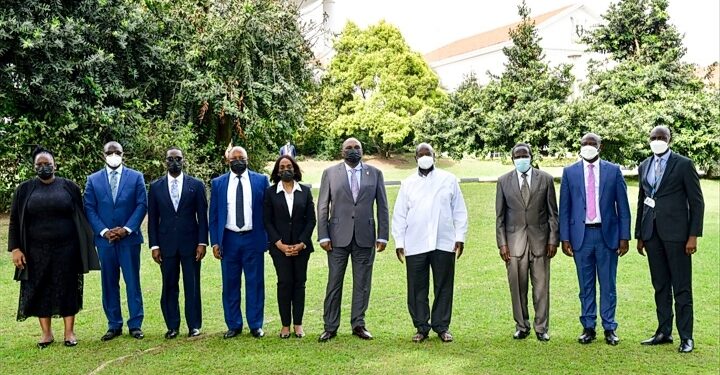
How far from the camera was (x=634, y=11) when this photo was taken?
37.6m

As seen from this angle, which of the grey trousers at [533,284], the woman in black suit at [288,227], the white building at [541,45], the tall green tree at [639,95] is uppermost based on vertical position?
the white building at [541,45]

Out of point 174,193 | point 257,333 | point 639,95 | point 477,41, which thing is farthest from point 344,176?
point 477,41

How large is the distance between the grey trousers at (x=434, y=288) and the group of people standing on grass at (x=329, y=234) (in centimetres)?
1

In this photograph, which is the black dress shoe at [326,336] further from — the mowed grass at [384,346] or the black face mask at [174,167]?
the black face mask at [174,167]

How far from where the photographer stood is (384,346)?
7238 millimetres

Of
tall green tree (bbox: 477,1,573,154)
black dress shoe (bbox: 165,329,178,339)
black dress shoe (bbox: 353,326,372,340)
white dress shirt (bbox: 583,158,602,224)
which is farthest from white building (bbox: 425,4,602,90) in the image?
black dress shoe (bbox: 165,329,178,339)

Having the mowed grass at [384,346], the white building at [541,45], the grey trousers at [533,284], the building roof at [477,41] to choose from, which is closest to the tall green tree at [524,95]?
the white building at [541,45]

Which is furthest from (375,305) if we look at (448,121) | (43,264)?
(448,121)

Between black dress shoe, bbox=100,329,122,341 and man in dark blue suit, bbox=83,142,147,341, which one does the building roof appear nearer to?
man in dark blue suit, bbox=83,142,147,341

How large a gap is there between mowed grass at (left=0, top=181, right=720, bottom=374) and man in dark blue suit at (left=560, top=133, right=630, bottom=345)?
44 cm

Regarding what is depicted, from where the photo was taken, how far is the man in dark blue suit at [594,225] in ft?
23.3

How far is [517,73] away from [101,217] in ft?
104

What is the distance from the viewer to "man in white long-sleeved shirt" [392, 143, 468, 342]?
7.28m

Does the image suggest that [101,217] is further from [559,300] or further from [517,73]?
[517,73]
